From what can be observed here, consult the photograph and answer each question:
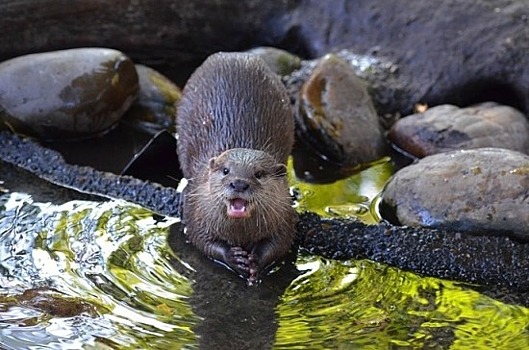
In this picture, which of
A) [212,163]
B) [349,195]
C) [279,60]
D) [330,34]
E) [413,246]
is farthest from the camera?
[330,34]

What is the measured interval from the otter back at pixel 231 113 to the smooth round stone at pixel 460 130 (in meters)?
0.83

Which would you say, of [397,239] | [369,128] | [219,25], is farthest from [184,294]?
[219,25]

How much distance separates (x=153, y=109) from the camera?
493 cm

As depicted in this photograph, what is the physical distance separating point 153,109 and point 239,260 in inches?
61.7

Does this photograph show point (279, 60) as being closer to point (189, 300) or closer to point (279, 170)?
point (279, 170)

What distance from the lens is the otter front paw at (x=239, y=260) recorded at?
3.58 m

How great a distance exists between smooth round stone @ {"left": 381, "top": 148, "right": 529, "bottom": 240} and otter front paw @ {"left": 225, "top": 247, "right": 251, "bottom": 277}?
2.40 ft

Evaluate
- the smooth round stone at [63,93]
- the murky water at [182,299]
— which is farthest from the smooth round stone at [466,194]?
the smooth round stone at [63,93]

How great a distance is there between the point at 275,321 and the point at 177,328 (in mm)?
344

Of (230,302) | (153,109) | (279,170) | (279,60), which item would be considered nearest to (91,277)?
(230,302)

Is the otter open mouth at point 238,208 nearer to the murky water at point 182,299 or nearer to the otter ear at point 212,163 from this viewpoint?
the otter ear at point 212,163

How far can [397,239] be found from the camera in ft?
12.4

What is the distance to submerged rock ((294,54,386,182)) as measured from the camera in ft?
15.2

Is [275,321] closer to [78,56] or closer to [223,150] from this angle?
[223,150]
